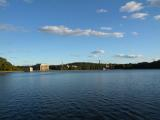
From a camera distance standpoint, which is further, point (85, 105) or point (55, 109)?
point (85, 105)

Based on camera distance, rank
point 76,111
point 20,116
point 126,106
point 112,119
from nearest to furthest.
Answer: point 112,119 < point 20,116 < point 76,111 < point 126,106

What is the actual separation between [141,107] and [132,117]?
21.8ft


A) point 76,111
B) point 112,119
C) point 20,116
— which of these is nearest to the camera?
point 112,119

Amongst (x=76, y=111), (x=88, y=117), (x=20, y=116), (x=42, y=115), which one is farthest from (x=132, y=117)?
(x=20, y=116)

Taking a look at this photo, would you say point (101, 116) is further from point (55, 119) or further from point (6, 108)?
point (6, 108)

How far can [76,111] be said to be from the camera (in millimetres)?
34812

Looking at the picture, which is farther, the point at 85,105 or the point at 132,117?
the point at 85,105

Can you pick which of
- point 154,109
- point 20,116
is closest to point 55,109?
point 20,116

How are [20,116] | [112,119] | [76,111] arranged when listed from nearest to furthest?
1. [112,119]
2. [20,116]
3. [76,111]

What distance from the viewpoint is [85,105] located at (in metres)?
39.5

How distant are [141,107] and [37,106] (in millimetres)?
16680

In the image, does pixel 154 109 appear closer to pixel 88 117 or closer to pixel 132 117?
pixel 132 117

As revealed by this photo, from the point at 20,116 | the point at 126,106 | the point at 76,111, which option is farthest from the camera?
the point at 126,106

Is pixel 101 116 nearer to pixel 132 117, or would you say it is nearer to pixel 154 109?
pixel 132 117
